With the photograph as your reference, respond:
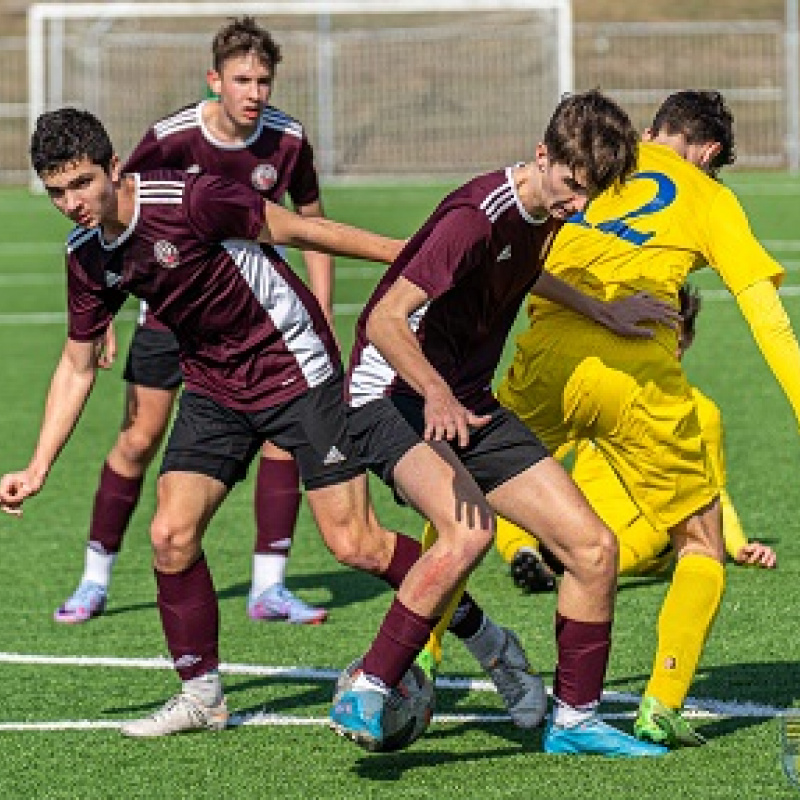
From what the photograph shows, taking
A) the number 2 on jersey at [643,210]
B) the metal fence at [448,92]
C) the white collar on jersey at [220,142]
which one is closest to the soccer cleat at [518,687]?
the number 2 on jersey at [643,210]

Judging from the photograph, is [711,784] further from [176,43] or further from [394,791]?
[176,43]

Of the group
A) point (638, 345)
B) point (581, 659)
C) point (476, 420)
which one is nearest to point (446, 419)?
point (476, 420)

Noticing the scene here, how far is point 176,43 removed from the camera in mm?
33438

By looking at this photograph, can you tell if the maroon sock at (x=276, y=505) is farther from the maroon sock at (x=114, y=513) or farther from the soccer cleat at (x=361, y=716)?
the soccer cleat at (x=361, y=716)

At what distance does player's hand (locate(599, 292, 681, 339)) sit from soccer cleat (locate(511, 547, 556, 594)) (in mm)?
2208

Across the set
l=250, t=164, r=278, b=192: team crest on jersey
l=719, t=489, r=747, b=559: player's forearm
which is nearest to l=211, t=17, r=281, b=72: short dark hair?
l=250, t=164, r=278, b=192: team crest on jersey

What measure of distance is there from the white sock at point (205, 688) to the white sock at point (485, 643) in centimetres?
78

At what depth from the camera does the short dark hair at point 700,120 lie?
715cm

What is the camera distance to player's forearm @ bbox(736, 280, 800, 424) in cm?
635

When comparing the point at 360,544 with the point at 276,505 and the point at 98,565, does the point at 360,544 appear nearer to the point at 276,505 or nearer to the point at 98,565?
the point at 276,505

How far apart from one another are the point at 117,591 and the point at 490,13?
26008 millimetres

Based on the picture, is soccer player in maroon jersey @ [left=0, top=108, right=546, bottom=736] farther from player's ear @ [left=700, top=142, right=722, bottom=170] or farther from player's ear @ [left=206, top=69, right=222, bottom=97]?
player's ear @ [left=206, top=69, right=222, bottom=97]

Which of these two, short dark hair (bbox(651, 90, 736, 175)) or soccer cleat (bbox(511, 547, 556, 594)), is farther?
soccer cleat (bbox(511, 547, 556, 594))

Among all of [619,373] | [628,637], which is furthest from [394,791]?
[628,637]
